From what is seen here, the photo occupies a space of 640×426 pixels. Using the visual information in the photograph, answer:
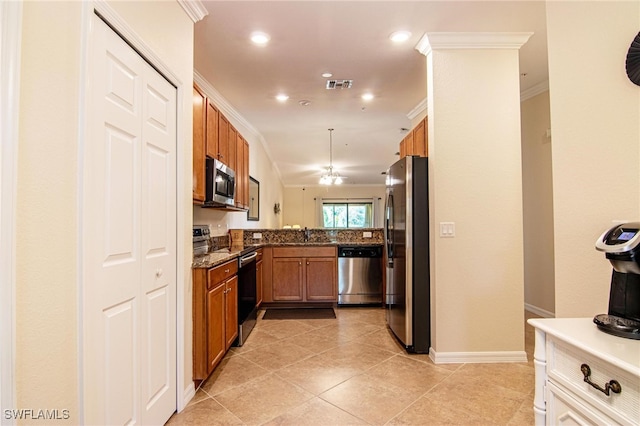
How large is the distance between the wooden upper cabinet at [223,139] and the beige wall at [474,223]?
6.52 ft

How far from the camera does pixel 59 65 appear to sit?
43.4 inches

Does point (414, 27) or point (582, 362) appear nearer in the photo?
point (582, 362)

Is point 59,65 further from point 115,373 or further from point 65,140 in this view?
point 115,373

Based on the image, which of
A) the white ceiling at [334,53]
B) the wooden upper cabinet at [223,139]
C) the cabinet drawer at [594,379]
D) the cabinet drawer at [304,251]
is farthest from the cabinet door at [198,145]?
the cabinet drawer at [594,379]

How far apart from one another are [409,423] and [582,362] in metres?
1.14

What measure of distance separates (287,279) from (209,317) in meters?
2.25

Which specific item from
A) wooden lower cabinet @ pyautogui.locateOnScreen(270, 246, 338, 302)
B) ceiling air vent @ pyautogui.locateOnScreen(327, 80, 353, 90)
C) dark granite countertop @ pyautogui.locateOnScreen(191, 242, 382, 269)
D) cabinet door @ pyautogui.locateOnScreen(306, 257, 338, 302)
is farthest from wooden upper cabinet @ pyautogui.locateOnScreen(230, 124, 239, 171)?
cabinet door @ pyautogui.locateOnScreen(306, 257, 338, 302)

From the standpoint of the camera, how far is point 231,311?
2.71 meters

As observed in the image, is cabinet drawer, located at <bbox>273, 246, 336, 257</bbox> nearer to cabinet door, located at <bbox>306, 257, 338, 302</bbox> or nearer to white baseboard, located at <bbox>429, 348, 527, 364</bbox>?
cabinet door, located at <bbox>306, 257, 338, 302</bbox>

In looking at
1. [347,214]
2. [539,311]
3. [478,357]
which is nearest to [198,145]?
[478,357]

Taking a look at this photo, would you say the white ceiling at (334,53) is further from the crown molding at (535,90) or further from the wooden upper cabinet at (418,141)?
the wooden upper cabinet at (418,141)

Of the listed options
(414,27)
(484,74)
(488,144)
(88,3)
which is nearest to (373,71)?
(414,27)

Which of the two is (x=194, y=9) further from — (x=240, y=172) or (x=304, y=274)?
(x=304, y=274)

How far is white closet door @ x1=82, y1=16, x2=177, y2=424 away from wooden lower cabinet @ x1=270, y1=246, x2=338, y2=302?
2523mm
